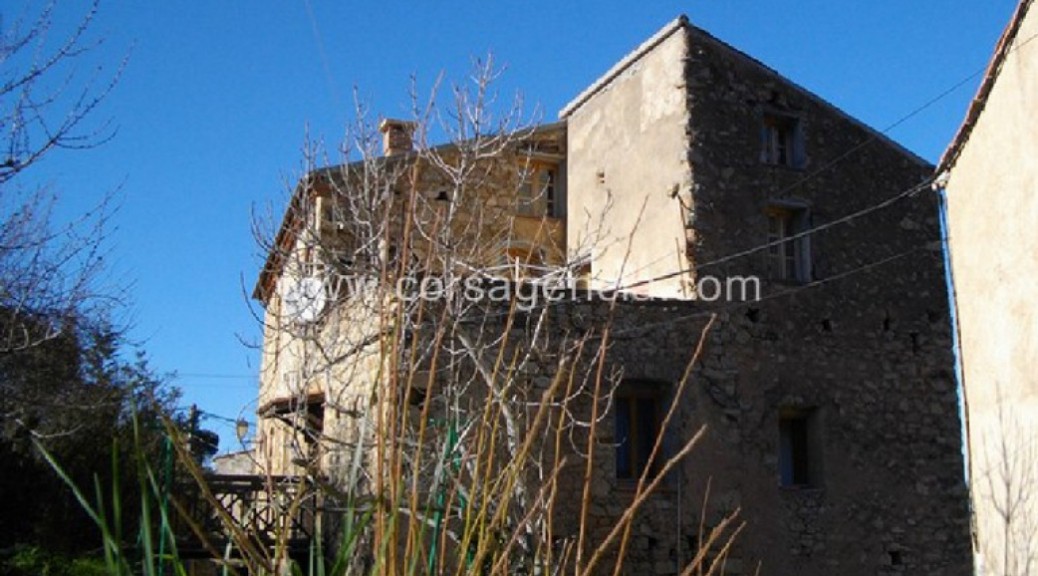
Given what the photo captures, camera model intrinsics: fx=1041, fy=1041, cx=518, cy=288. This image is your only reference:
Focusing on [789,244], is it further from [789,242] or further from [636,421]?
[636,421]

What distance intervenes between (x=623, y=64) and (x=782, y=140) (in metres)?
2.26

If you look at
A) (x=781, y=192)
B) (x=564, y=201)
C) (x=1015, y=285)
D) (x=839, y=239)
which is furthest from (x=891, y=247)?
(x=1015, y=285)

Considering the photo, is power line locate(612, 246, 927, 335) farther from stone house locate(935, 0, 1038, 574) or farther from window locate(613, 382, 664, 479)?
stone house locate(935, 0, 1038, 574)

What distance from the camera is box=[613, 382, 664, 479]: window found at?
34.2 feet

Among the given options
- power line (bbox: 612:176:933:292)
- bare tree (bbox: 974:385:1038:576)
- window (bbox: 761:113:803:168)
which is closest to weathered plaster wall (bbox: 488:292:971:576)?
power line (bbox: 612:176:933:292)

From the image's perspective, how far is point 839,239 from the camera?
12.2 m

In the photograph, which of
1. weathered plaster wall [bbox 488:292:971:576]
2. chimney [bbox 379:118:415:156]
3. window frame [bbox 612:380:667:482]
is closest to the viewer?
weathered plaster wall [bbox 488:292:971:576]

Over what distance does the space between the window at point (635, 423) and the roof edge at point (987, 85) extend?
3.74m

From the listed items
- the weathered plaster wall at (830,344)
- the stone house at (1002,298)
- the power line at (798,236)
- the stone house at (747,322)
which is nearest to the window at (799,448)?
the stone house at (747,322)

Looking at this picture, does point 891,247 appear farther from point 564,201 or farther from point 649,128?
point 564,201

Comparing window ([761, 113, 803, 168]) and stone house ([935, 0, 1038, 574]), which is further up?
window ([761, 113, 803, 168])

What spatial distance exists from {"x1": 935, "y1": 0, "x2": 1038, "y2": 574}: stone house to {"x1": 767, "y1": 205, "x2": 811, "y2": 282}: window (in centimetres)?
405

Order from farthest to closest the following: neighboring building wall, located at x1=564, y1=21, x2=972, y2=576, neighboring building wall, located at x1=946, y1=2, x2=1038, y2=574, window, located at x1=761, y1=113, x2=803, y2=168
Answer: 1. window, located at x1=761, y1=113, x2=803, y2=168
2. neighboring building wall, located at x1=564, y1=21, x2=972, y2=576
3. neighboring building wall, located at x1=946, y1=2, x2=1038, y2=574

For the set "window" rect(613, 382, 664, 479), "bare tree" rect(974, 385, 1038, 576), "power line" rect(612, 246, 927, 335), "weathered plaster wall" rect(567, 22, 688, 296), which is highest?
"weathered plaster wall" rect(567, 22, 688, 296)
